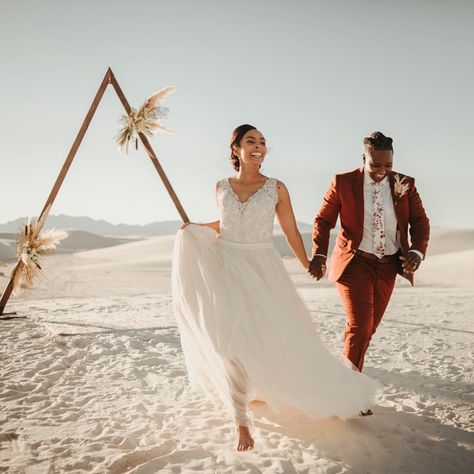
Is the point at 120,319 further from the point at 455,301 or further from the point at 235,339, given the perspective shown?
the point at 455,301

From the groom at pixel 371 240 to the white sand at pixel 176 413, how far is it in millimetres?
788

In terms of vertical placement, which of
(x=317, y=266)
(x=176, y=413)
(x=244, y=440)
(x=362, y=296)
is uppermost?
(x=317, y=266)

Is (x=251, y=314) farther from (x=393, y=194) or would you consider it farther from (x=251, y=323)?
(x=393, y=194)

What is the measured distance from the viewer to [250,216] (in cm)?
341

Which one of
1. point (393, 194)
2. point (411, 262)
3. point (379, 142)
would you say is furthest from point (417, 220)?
point (379, 142)

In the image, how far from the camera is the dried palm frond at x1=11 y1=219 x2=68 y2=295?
680 centimetres

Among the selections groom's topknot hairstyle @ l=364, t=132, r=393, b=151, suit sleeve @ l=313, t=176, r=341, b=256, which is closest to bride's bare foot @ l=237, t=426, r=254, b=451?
suit sleeve @ l=313, t=176, r=341, b=256

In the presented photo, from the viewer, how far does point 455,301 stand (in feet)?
33.5

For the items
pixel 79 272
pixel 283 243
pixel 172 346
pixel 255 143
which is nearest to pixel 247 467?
pixel 255 143

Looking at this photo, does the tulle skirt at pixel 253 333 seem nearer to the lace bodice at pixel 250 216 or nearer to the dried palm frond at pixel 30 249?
the lace bodice at pixel 250 216

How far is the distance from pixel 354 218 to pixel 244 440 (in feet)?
6.65

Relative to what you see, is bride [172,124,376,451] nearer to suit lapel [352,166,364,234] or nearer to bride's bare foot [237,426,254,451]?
bride's bare foot [237,426,254,451]

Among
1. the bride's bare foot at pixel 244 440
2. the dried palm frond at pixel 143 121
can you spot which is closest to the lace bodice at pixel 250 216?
the bride's bare foot at pixel 244 440

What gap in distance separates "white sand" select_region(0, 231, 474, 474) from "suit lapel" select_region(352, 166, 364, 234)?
1.69 m
